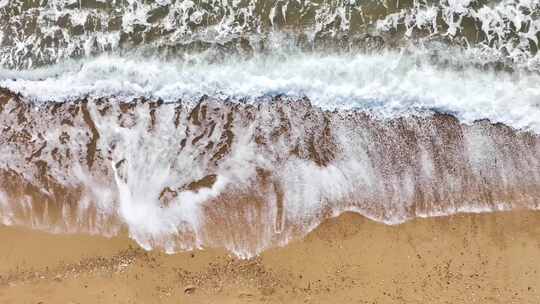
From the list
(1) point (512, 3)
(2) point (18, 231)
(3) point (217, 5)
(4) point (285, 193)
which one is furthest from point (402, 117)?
(2) point (18, 231)

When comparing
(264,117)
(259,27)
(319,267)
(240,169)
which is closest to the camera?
(319,267)

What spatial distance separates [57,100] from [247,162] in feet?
14.6

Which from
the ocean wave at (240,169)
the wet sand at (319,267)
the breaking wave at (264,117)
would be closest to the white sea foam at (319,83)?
the breaking wave at (264,117)

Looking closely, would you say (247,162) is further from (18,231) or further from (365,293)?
(18,231)

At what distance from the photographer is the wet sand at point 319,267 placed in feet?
29.9

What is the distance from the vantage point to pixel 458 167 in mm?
9344

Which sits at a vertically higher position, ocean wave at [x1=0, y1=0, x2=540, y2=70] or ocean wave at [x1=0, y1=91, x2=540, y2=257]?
ocean wave at [x1=0, y1=0, x2=540, y2=70]

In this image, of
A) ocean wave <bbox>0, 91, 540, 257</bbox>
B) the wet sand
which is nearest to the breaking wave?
ocean wave <bbox>0, 91, 540, 257</bbox>

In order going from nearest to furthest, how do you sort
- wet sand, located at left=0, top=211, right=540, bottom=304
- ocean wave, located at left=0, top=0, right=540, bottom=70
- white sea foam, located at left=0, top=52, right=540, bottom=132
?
wet sand, located at left=0, top=211, right=540, bottom=304
white sea foam, located at left=0, top=52, right=540, bottom=132
ocean wave, located at left=0, top=0, right=540, bottom=70

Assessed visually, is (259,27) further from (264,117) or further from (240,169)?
(240,169)

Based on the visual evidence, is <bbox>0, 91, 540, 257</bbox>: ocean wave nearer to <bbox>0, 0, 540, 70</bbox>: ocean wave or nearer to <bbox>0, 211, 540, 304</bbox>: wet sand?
<bbox>0, 211, 540, 304</bbox>: wet sand

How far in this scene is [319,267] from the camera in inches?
364

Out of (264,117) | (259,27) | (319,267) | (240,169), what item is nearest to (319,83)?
(264,117)

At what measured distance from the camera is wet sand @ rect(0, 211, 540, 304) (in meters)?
9.10
